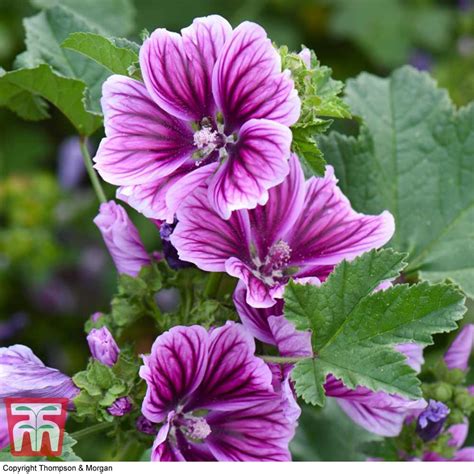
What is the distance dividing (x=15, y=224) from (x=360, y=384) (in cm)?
→ 168

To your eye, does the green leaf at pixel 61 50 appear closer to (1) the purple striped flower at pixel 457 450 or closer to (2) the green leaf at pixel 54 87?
(2) the green leaf at pixel 54 87

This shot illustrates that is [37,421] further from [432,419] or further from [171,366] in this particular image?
[432,419]

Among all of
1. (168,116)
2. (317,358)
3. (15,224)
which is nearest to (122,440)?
(317,358)

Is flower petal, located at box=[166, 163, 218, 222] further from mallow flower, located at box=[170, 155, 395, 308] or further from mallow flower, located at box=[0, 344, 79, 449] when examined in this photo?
mallow flower, located at box=[0, 344, 79, 449]

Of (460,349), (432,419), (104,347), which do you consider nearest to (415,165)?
(460,349)

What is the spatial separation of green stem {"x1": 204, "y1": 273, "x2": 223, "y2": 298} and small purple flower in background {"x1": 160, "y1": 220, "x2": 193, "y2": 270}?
36 mm

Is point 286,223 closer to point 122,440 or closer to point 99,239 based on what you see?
point 122,440

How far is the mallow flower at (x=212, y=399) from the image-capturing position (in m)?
1.10

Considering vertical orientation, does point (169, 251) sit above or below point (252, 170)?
below

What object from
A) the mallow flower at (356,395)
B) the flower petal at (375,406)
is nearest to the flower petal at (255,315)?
the mallow flower at (356,395)

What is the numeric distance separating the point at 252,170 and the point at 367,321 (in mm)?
226

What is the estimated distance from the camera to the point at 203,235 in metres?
1.12

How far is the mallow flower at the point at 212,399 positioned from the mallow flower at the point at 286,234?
0.09 meters
